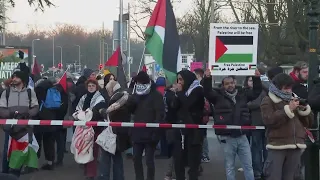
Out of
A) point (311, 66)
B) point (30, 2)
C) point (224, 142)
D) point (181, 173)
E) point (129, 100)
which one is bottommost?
point (181, 173)

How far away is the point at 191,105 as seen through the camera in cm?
842

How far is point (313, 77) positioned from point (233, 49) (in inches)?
46.4

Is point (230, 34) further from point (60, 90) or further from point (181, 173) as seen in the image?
point (60, 90)

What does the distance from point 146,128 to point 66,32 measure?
7630cm

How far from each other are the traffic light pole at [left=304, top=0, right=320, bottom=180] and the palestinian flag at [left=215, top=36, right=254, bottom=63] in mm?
845

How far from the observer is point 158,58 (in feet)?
28.9

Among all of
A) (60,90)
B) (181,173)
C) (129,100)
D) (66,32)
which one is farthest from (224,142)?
(66,32)

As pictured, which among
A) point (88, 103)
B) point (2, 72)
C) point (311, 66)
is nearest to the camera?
point (311, 66)

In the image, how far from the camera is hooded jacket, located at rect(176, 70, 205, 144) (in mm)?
8359

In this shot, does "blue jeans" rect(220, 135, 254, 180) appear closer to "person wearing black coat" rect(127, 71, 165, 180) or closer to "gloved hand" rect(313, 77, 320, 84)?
"person wearing black coat" rect(127, 71, 165, 180)

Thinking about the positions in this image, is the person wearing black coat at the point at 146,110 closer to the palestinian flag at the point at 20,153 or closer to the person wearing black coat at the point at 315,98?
the palestinian flag at the point at 20,153

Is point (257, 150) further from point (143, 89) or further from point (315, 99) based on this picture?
point (315, 99)

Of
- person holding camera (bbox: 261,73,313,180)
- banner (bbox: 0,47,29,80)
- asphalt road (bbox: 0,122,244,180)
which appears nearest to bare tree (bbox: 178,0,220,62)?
banner (bbox: 0,47,29,80)

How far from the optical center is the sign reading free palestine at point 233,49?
8.02m
